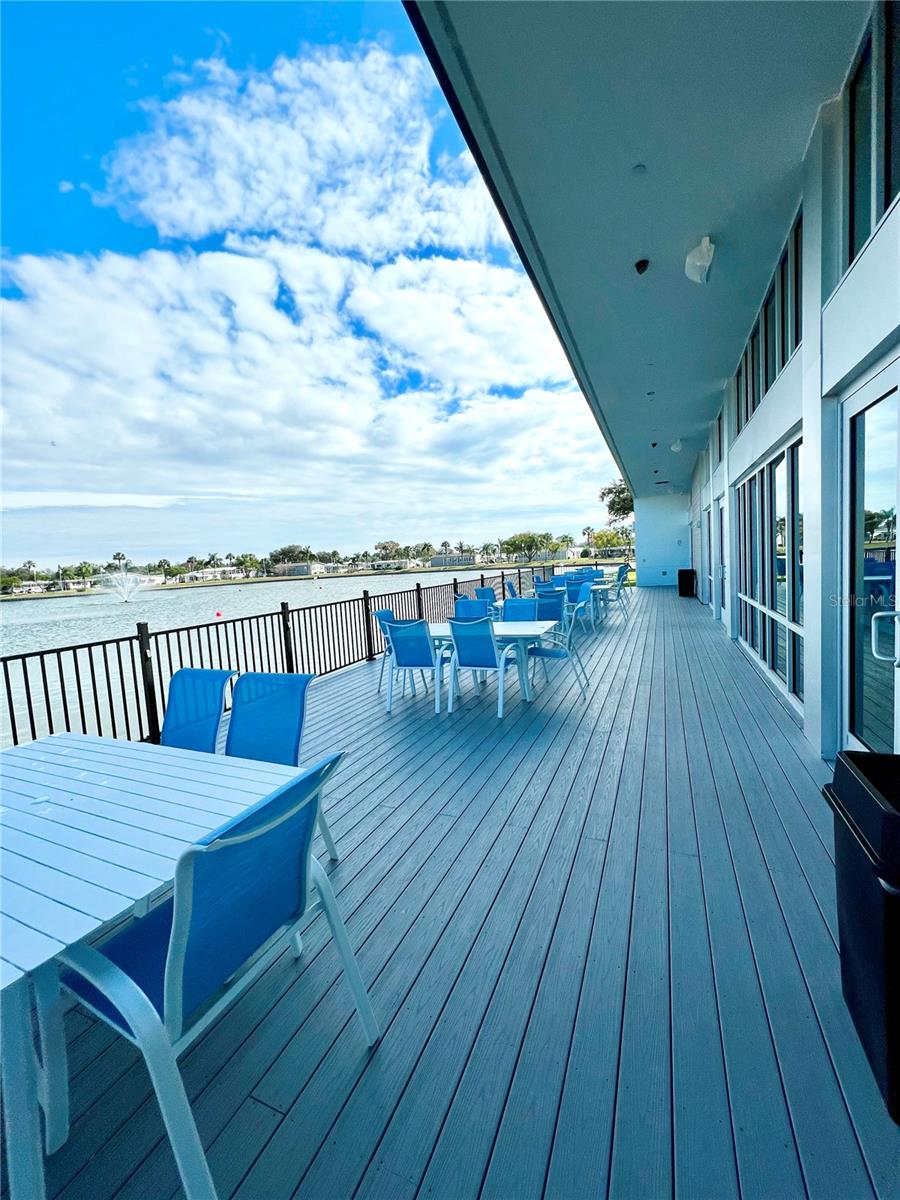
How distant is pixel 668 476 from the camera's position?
1488 centimetres

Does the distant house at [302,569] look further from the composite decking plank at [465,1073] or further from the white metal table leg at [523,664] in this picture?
the composite decking plank at [465,1073]

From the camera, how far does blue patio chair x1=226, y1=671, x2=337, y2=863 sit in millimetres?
2035

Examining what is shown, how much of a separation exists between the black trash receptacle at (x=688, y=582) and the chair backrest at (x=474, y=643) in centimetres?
1127

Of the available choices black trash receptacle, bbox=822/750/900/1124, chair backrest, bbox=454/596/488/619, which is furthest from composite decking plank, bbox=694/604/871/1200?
chair backrest, bbox=454/596/488/619

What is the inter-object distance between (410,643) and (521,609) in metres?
1.80

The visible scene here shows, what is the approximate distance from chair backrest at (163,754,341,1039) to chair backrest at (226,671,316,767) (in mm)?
739

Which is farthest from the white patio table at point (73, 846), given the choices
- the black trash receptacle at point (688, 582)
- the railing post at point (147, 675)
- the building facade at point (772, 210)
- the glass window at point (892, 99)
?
the black trash receptacle at point (688, 582)

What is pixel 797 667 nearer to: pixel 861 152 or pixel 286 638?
pixel 861 152

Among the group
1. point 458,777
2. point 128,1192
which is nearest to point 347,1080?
point 128,1192

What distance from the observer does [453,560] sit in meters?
22.6

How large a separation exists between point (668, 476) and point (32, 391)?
15.5 metres

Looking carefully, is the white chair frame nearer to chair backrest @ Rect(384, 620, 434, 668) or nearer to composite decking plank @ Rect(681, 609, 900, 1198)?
composite decking plank @ Rect(681, 609, 900, 1198)

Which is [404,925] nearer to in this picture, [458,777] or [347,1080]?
[347,1080]

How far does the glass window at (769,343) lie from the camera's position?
4.58 metres
